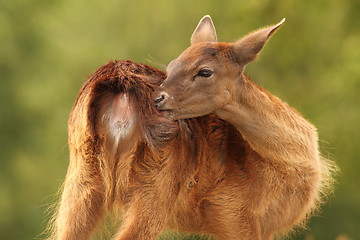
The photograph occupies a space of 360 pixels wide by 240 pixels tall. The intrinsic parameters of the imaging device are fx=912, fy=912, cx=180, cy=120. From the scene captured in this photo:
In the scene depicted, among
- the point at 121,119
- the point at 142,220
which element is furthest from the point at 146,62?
the point at 142,220

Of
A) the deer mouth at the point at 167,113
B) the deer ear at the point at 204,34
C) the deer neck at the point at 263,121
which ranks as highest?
the deer ear at the point at 204,34

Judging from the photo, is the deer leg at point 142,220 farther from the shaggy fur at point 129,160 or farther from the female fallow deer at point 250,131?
the female fallow deer at point 250,131

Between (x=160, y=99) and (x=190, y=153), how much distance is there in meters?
0.59

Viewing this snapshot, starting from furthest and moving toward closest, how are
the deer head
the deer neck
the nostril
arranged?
the deer neck
the deer head
the nostril

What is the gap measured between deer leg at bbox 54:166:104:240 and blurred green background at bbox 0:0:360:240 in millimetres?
16307

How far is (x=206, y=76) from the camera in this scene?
8.05 m

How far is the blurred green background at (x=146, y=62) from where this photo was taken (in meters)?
25.5

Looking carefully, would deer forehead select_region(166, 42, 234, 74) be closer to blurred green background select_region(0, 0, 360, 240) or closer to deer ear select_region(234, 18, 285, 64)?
deer ear select_region(234, 18, 285, 64)

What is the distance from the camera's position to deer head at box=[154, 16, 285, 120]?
7848mm

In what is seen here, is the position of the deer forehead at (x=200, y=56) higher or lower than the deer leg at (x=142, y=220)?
higher

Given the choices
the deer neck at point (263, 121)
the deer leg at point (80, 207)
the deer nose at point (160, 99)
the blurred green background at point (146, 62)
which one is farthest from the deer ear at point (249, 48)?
the blurred green background at point (146, 62)

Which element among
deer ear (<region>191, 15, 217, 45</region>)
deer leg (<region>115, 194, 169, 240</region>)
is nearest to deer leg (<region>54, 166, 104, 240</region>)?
deer leg (<region>115, 194, 169, 240</region>)

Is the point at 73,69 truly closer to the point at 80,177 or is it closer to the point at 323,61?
the point at 323,61

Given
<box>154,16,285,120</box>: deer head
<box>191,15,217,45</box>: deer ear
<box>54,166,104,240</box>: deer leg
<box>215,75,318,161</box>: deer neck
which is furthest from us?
<box>191,15,217,45</box>: deer ear
